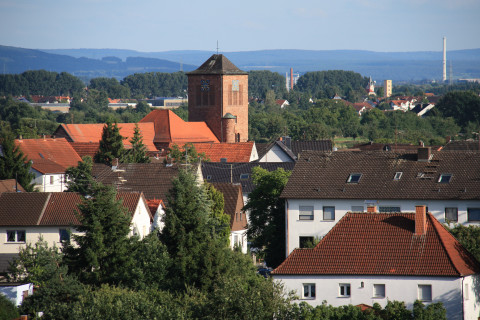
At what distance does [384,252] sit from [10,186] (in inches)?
1005

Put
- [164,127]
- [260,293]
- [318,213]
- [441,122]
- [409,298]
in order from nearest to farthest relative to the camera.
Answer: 1. [260,293]
2. [409,298]
3. [318,213]
4. [164,127]
5. [441,122]

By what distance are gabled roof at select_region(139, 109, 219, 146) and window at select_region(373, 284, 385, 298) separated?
60909 mm

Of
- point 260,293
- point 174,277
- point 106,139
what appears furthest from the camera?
point 106,139

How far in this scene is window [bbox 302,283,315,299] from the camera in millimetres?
31281

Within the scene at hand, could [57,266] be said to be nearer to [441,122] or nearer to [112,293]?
[112,293]

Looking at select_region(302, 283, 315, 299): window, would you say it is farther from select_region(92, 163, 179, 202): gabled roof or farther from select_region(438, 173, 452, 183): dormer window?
select_region(92, 163, 179, 202): gabled roof

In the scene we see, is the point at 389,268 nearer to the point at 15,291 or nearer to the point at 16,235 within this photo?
the point at 15,291

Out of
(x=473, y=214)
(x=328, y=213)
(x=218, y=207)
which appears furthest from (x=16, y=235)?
(x=473, y=214)

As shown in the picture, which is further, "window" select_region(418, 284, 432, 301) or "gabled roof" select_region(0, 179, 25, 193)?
"gabled roof" select_region(0, 179, 25, 193)

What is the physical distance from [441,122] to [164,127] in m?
68.9

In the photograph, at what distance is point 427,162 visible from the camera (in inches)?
1690

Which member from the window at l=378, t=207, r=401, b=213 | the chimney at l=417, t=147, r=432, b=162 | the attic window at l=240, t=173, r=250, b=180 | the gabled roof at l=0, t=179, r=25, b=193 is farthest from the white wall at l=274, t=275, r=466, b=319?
the attic window at l=240, t=173, r=250, b=180

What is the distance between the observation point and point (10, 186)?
51.0 meters

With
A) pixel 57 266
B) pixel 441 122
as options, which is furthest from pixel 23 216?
pixel 441 122
